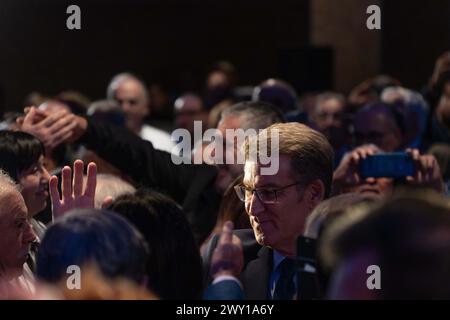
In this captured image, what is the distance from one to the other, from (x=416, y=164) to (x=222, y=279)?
180 cm

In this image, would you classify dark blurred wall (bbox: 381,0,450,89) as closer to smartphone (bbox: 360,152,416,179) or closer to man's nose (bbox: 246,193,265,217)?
smartphone (bbox: 360,152,416,179)

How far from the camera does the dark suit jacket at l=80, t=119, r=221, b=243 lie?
446cm

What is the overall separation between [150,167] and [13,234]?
1.35 m

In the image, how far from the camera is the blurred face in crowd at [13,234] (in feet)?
10.4

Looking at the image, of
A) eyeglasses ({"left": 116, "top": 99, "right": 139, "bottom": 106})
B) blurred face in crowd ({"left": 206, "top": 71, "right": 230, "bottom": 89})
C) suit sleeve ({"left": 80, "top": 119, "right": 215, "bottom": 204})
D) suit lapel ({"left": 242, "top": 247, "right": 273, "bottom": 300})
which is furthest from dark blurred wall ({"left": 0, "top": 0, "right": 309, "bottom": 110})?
suit lapel ({"left": 242, "top": 247, "right": 273, "bottom": 300})

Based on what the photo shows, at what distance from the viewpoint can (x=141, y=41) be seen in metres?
15.0

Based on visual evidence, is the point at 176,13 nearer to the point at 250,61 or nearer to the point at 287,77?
the point at 250,61

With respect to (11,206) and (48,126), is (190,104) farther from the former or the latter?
(11,206)

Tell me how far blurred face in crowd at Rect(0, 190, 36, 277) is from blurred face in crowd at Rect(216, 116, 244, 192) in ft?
4.34

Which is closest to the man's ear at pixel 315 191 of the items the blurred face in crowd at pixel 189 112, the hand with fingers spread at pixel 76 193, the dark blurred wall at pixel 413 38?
the hand with fingers spread at pixel 76 193

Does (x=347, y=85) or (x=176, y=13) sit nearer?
(x=347, y=85)

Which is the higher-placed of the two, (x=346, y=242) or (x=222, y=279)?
(x=346, y=242)

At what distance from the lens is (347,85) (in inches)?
478

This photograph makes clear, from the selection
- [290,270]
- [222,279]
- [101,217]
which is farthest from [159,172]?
[101,217]
